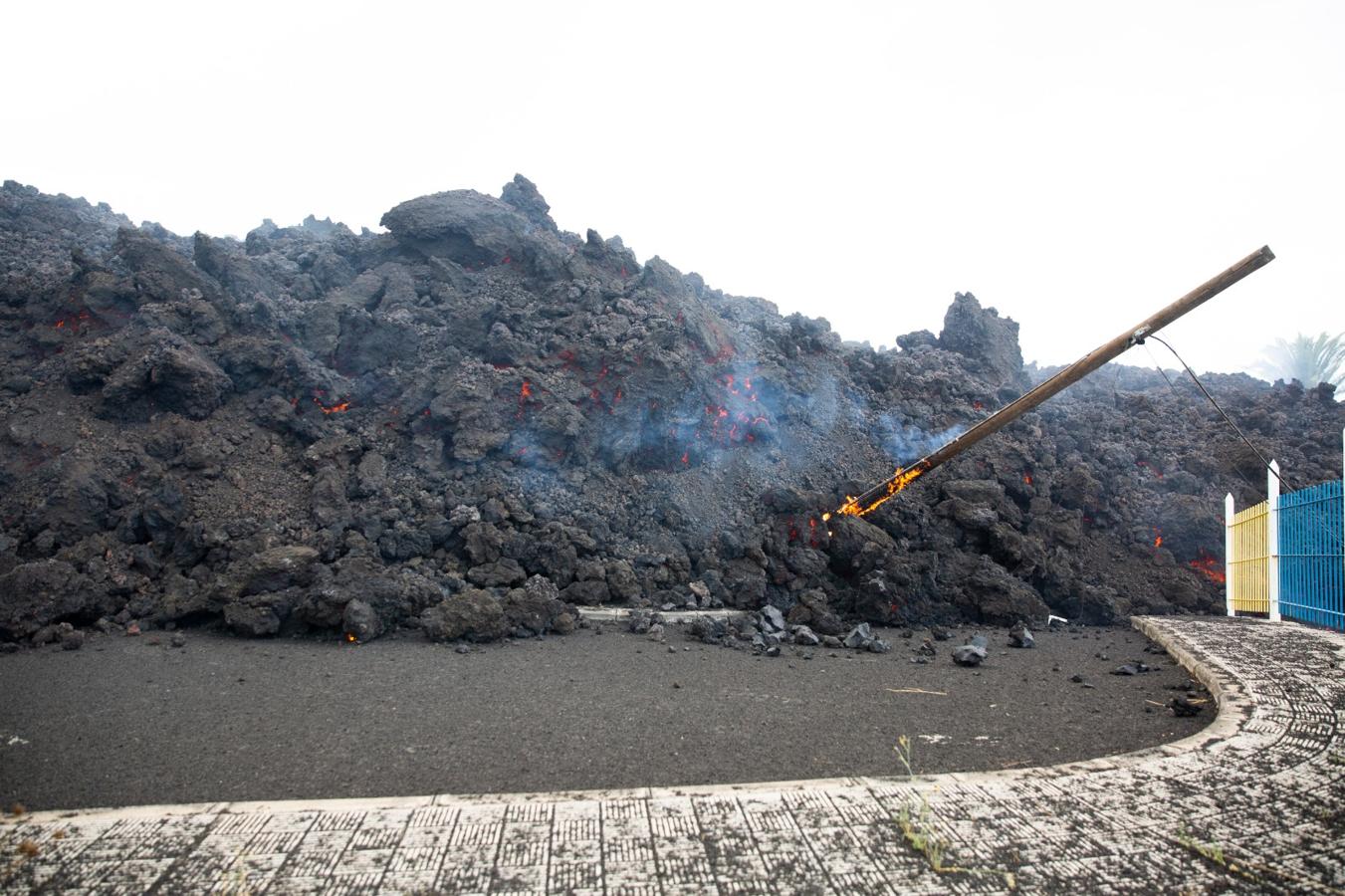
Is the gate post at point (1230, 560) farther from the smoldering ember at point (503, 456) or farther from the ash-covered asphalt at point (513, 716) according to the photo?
the ash-covered asphalt at point (513, 716)

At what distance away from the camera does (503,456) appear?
10.5 metres

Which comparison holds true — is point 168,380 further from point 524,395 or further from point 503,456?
point 524,395

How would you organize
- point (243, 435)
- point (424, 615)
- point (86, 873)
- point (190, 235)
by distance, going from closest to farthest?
1. point (86, 873)
2. point (424, 615)
3. point (243, 435)
4. point (190, 235)

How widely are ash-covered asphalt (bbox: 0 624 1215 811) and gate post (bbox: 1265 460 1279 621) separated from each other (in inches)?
104

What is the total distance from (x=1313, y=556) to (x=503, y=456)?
9.62m

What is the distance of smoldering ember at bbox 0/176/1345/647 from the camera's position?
319 inches

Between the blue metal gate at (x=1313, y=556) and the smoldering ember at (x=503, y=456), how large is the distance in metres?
1.95

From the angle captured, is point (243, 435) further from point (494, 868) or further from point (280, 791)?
point (494, 868)

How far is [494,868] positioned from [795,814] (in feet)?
4.19

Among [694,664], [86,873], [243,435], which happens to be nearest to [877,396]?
[694,664]

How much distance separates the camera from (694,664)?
6613 millimetres

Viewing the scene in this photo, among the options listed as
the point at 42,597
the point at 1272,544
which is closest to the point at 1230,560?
the point at 1272,544

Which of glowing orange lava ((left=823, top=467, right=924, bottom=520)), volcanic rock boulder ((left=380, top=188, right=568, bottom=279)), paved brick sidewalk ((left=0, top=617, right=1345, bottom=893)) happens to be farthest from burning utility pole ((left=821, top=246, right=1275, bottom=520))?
volcanic rock boulder ((left=380, top=188, right=568, bottom=279))

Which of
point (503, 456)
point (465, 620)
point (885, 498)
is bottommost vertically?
point (465, 620)
